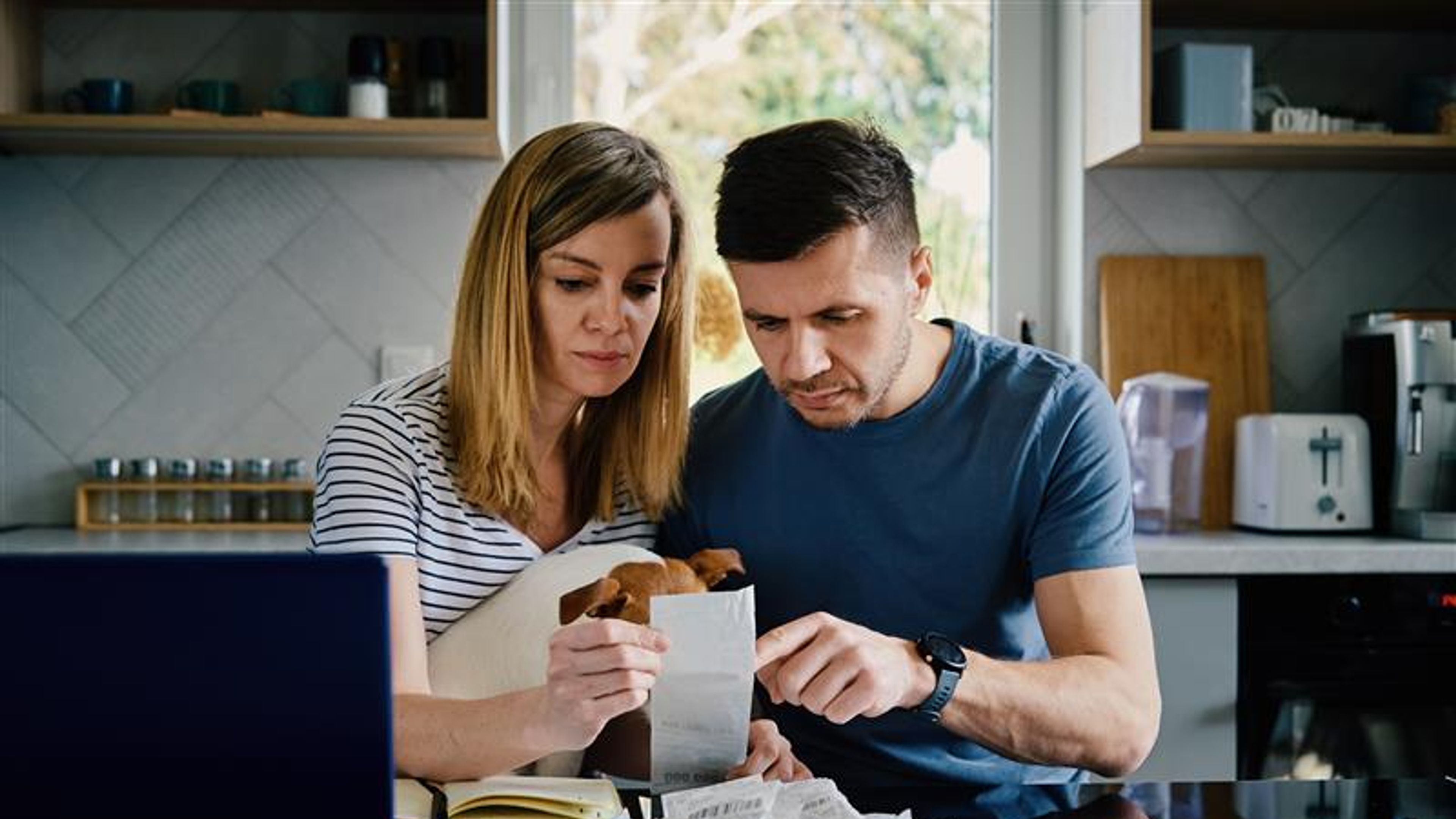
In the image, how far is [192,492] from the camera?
3051 millimetres

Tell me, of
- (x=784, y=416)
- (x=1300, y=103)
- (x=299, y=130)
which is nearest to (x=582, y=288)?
(x=784, y=416)

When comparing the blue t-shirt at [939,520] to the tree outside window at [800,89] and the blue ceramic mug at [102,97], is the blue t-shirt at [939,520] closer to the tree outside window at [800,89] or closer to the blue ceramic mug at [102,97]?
the tree outside window at [800,89]

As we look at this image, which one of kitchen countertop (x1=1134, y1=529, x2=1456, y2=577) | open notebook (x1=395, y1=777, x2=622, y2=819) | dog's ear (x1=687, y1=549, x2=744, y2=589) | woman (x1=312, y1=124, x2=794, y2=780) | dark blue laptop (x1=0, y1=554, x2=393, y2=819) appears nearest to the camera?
dark blue laptop (x1=0, y1=554, x2=393, y2=819)

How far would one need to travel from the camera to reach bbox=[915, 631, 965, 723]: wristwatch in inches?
57.4

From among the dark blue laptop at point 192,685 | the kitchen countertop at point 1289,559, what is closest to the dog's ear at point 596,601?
the dark blue laptop at point 192,685

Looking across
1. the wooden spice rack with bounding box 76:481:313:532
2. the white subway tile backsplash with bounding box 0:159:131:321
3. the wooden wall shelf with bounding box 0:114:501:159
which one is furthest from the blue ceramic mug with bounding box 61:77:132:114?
the wooden spice rack with bounding box 76:481:313:532

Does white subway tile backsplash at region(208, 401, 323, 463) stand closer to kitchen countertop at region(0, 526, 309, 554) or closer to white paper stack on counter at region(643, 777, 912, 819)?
kitchen countertop at region(0, 526, 309, 554)

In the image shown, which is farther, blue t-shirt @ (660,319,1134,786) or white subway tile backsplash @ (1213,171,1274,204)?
white subway tile backsplash @ (1213,171,1274,204)

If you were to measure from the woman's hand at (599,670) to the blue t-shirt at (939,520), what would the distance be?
1.59 feet

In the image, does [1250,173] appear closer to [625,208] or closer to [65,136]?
[625,208]

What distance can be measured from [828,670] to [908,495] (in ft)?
1.45

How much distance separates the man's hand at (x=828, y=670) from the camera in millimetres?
1361

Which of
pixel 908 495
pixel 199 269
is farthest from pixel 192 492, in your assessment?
pixel 908 495

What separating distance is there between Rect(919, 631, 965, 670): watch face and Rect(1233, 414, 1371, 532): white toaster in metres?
1.65
